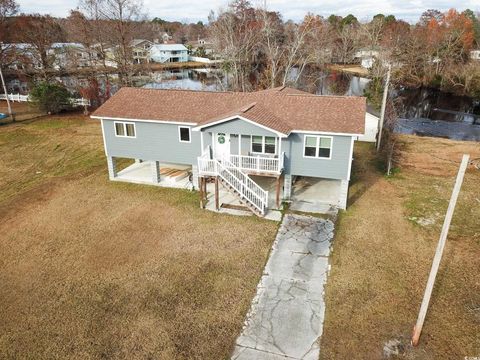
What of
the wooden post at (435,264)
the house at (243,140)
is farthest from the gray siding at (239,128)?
the wooden post at (435,264)

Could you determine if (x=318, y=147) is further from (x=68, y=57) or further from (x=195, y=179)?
(x=68, y=57)

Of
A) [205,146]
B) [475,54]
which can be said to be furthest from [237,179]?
[475,54]

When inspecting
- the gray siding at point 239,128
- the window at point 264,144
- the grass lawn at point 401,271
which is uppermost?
the gray siding at point 239,128

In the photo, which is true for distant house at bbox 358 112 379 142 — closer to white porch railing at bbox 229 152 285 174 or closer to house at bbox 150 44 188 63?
white porch railing at bbox 229 152 285 174

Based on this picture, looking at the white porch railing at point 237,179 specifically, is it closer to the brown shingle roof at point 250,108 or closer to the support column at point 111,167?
the brown shingle roof at point 250,108

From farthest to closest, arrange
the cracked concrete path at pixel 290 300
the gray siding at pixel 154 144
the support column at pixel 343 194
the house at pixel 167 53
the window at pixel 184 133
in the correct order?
the house at pixel 167 53
the gray siding at pixel 154 144
the window at pixel 184 133
the support column at pixel 343 194
the cracked concrete path at pixel 290 300

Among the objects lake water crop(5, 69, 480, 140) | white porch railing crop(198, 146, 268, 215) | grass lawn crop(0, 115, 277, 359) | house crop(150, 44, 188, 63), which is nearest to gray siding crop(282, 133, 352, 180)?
white porch railing crop(198, 146, 268, 215)
